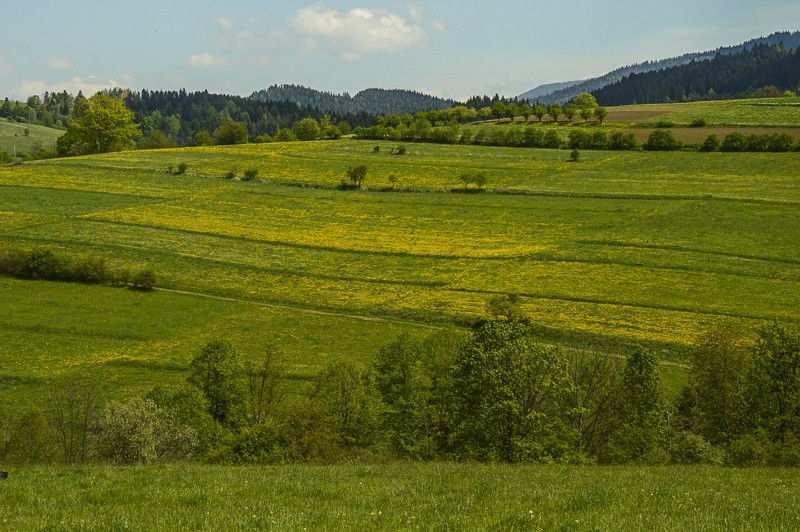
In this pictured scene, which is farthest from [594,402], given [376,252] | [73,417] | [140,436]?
[376,252]

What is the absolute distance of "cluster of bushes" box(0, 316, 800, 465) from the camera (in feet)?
92.8

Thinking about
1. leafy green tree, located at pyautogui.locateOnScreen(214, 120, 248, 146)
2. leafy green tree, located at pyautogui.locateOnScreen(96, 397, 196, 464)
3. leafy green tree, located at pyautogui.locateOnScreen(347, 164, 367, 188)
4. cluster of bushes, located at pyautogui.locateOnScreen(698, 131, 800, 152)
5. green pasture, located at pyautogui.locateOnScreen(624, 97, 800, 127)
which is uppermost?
leafy green tree, located at pyautogui.locateOnScreen(214, 120, 248, 146)

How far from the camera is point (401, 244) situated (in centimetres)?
8012

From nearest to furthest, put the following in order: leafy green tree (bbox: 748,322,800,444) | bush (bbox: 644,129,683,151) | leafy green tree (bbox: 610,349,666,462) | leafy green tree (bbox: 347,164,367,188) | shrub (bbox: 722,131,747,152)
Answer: leafy green tree (bbox: 610,349,666,462), leafy green tree (bbox: 748,322,800,444), leafy green tree (bbox: 347,164,367,188), shrub (bbox: 722,131,747,152), bush (bbox: 644,129,683,151)

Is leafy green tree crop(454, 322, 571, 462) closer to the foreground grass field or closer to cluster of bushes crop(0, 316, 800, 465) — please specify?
cluster of bushes crop(0, 316, 800, 465)

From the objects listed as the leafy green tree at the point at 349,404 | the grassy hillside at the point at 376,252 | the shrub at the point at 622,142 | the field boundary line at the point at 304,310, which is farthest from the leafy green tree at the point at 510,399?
the shrub at the point at 622,142

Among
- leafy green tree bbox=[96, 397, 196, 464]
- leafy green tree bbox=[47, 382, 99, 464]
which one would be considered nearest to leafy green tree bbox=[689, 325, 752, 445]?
leafy green tree bbox=[96, 397, 196, 464]

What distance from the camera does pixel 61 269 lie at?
63.7m

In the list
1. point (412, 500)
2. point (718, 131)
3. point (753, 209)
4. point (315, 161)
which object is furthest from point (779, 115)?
point (412, 500)

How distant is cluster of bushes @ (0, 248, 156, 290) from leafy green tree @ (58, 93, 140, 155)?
103859 mm

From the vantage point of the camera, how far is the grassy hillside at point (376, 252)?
5050 cm

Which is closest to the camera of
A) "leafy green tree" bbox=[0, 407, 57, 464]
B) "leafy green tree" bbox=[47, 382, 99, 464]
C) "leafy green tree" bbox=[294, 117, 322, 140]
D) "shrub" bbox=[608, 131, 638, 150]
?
"leafy green tree" bbox=[0, 407, 57, 464]

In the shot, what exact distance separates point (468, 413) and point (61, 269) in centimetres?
5097

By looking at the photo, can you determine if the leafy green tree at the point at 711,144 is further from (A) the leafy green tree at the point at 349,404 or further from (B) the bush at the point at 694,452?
(A) the leafy green tree at the point at 349,404
